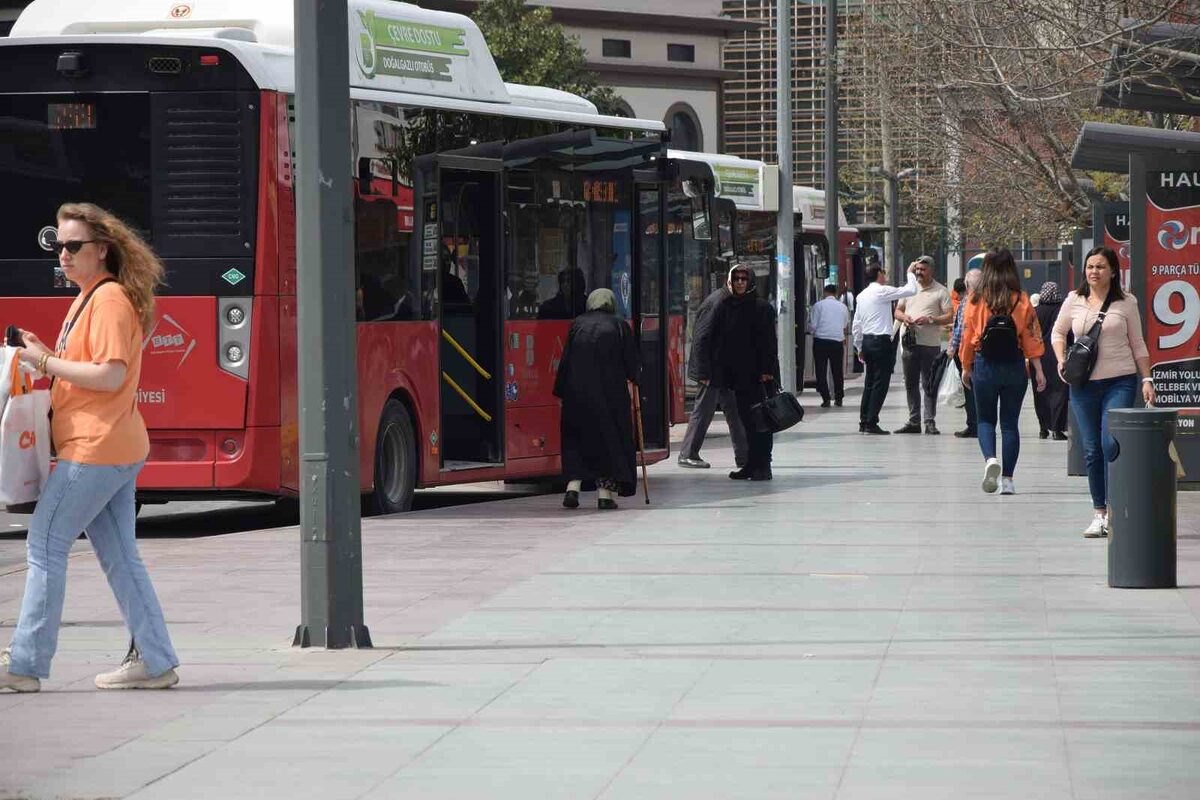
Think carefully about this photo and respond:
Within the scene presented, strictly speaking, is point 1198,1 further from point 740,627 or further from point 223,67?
point 740,627

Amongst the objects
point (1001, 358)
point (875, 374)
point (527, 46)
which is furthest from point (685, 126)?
point (1001, 358)

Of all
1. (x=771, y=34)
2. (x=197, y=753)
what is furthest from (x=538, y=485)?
(x=771, y=34)

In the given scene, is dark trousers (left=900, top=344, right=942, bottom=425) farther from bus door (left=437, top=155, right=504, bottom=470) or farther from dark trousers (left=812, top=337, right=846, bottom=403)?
bus door (left=437, top=155, right=504, bottom=470)

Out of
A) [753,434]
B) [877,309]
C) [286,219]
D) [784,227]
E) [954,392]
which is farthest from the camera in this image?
[784,227]

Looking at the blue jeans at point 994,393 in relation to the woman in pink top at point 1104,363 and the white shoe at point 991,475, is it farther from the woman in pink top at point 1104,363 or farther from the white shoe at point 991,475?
the woman in pink top at point 1104,363

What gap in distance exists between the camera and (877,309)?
2458 centimetres

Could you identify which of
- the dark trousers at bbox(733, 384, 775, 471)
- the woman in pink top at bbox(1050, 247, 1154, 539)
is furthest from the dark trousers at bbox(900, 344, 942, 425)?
the woman in pink top at bbox(1050, 247, 1154, 539)

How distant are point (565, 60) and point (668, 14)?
15550mm

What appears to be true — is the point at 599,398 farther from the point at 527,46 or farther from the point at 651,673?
the point at 527,46

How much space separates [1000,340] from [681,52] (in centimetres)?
5912

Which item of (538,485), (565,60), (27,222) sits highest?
(565,60)

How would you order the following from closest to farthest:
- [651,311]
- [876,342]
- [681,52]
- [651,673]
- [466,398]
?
[651,673] → [466,398] → [651,311] → [876,342] → [681,52]

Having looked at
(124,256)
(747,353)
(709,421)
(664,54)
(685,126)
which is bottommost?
(709,421)

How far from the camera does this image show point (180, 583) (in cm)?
1137
